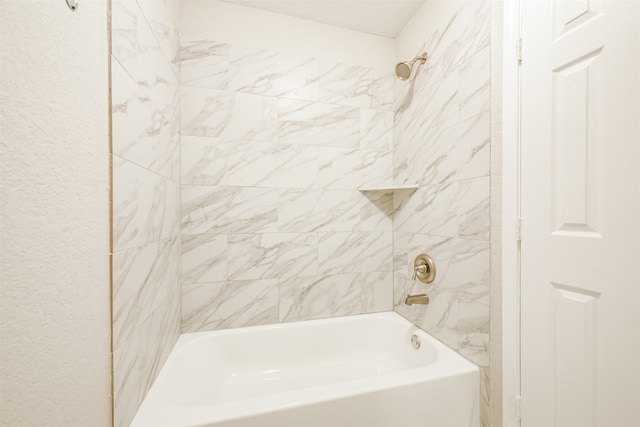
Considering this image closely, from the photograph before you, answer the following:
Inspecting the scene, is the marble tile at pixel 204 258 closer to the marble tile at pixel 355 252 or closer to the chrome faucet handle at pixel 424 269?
the marble tile at pixel 355 252

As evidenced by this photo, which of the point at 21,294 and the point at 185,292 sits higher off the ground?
the point at 21,294

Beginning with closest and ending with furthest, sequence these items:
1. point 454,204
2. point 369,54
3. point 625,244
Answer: point 625,244 → point 454,204 → point 369,54

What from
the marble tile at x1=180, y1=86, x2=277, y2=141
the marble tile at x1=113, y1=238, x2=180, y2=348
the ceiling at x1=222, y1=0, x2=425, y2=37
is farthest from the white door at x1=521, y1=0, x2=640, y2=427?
the marble tile at x1=113, y1=238, x2=180, y2=348

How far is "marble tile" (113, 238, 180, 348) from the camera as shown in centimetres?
76

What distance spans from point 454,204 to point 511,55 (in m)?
0.63

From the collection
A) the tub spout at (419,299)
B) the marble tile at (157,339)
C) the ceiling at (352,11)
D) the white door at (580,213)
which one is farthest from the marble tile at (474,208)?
the marble tile at (157,339)

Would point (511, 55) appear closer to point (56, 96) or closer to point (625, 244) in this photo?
point (625, 244)

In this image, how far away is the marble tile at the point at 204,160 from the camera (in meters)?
1.49

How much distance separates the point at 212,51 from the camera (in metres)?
1.52

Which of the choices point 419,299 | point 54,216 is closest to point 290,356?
point 419,299

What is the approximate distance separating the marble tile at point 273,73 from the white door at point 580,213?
1.09 m

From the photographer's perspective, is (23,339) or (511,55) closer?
(23,339)

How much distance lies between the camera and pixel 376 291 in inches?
71.3

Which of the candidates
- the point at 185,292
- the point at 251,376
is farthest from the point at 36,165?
the point at 251,376
